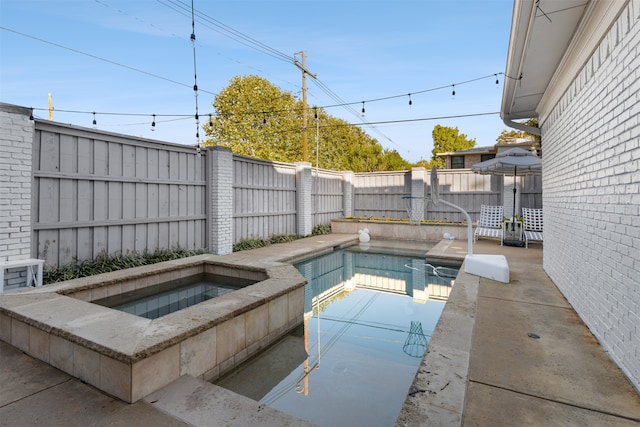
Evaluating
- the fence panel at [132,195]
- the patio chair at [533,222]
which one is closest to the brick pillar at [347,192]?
the fence panel at [132,195]

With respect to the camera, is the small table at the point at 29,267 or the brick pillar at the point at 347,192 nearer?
the small table at the point at 29,267

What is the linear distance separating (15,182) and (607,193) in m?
5.83

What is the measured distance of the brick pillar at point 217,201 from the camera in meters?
6.52

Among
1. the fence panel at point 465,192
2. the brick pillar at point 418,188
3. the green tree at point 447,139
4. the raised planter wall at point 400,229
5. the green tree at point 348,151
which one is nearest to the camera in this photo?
the raised planter wall at point 400,229

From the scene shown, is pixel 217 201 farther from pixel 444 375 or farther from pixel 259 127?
pixel 259 127

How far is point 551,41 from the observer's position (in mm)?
2877

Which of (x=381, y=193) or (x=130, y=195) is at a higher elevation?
(x=381, y=193)

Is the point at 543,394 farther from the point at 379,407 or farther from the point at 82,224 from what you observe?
the point at 82,224

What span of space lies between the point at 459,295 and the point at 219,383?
8.37 ft

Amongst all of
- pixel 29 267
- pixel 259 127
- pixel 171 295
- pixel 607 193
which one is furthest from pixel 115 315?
pixel 259 127

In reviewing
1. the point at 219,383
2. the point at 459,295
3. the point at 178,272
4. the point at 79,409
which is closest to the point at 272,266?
the point at 178,272

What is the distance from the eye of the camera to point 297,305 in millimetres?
3529

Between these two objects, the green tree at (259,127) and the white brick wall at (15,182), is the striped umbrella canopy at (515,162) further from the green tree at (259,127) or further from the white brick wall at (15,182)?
the green tree at (259,127)

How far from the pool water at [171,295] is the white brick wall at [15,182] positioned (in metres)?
1.40
